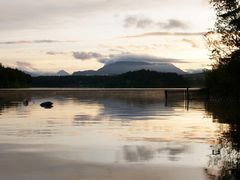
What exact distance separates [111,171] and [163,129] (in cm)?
1780

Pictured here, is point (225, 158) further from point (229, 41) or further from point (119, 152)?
point (229, 41)

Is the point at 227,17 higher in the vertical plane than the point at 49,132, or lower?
higher

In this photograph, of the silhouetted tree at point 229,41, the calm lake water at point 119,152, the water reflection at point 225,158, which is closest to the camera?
the water reflection at point 225,158

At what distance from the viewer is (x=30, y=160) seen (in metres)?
22.7

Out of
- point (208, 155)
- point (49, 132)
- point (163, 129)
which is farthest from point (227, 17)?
point (208, 155)

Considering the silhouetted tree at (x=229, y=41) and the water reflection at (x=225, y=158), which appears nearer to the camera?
the water reflection at (x=225, y=158)

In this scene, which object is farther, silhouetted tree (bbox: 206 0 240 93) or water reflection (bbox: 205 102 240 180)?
silhouetted tree (bbox: 206 0 240 93)

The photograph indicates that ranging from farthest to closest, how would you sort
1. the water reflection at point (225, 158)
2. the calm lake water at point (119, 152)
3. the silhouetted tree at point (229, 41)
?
the silhouetted tree at point (229, 41) → the calm lake water at point (119, 152) → the water reflection at point (225, 158)

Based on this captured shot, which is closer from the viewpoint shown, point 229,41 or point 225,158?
point 225,158

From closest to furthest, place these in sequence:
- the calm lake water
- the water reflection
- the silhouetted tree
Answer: the water reflection < the calm lake water < the silhouetted tree

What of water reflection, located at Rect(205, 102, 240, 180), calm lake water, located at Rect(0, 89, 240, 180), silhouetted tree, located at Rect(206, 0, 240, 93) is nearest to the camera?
water reflection, located at Rect(205, 102, 240, 180)

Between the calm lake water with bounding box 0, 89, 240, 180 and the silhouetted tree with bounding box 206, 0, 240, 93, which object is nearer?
the calm lake water with bounding box 0, 89, 240, 180

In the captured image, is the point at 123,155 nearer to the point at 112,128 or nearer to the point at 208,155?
the point at 208,155

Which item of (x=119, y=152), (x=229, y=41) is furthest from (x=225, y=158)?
(x=229, y=41)
